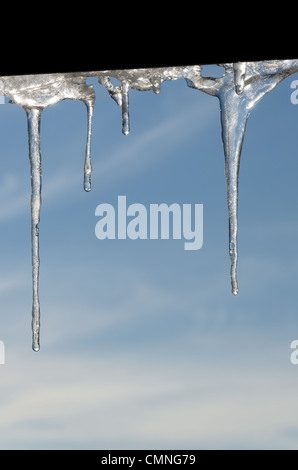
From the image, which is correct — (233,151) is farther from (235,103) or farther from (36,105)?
(36,105)

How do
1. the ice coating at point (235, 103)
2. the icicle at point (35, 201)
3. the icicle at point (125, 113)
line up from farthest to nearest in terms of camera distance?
1. the icicle at point (35, 201)
2. the icicle at point (125, 113)
3. the ice coating at point (235, 103)

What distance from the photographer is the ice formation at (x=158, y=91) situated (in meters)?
1.20

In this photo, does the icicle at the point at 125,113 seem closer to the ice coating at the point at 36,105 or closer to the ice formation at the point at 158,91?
the ice formation at the point at 158,91

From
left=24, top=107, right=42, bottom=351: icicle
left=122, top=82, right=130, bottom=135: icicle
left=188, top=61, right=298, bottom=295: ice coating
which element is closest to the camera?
left=188, top=61, right=298, bottom=295: ice coating

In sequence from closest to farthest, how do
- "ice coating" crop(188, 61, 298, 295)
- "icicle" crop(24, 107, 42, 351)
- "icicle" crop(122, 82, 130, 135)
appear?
"ice coating" crop(188, 61, 298, 295) → "icicle" crop(122, 82, 130, 135) → "icicle" crop(24, 107, 42, 351)

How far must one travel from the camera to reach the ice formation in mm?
1203

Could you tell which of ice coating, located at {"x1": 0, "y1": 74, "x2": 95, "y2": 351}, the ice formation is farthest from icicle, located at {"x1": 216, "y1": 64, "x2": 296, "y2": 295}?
ice coating, located at {"x1": 0, "y1": 74, "x2": 95, "y2": 351}

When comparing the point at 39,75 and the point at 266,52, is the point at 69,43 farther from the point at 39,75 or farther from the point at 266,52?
the point at 266,52

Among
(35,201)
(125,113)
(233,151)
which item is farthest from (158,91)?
(35,201)

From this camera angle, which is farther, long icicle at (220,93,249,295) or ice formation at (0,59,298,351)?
long icicle at (220,93,249,295)

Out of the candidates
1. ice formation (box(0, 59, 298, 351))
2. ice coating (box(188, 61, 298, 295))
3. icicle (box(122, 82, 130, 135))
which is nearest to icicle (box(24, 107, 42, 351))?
ice formation (box(0, 59, 298, 351))

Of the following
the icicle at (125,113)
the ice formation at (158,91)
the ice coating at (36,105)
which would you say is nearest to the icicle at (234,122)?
the ice formation at (158,91)

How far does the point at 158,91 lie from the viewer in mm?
1234

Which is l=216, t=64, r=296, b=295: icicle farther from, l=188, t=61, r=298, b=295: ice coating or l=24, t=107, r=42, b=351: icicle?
l=24, t=107, r=42, b=351: icicle
